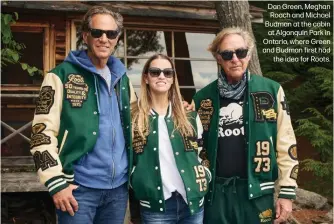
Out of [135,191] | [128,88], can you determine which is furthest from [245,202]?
[128,88]

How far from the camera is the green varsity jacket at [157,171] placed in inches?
115

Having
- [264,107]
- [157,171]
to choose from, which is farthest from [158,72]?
[264,107]

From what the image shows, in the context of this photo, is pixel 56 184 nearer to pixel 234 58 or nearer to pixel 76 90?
pixel 76 90

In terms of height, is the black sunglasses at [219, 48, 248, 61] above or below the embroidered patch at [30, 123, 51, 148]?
above

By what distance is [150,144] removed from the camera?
300 centimetres

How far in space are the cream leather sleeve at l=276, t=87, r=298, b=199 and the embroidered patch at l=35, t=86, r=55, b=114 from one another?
1.57 m

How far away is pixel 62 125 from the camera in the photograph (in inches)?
108

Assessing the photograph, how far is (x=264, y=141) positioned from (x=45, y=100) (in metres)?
1.50

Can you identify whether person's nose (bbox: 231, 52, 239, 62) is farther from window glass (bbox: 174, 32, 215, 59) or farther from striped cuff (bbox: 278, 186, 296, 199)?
window glass (bbox: 174, 32, 215, 59)

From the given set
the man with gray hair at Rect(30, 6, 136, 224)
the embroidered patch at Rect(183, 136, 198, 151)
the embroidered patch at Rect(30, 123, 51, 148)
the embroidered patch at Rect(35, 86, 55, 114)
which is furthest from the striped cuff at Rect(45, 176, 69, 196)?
the embroidered patch at Rect(183, 136, 198, 151)

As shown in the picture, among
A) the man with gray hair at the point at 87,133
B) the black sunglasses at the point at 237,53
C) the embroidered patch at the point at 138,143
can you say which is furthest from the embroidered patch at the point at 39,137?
the black sunglasses at the point at 237,53

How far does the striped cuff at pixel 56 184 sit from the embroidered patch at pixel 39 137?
22 cm

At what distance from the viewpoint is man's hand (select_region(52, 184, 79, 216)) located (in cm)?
262

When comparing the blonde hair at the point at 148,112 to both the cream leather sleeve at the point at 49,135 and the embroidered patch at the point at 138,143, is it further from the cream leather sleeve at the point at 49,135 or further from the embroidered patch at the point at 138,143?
the cream leather sleeve at the point at 49,135
